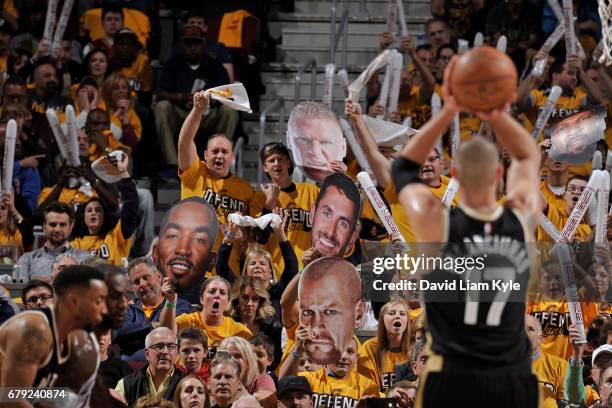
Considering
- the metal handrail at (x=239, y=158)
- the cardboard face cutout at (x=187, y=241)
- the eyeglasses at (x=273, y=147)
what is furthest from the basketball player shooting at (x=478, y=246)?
the metal handrail at (x=239, y=158)

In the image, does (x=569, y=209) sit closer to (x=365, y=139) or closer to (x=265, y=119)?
(x=365, y=139)

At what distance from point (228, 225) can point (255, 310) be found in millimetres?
770

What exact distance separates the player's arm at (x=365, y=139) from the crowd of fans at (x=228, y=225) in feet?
0.09

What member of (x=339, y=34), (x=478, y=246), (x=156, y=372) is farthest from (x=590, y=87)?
(x=478, y=246)

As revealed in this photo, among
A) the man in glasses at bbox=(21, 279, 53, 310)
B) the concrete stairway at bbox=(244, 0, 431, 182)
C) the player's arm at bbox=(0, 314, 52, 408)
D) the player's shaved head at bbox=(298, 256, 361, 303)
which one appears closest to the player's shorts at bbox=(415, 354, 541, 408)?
the player's arm at bbox=(0, 314, 52, 408)

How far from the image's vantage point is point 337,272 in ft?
31.0

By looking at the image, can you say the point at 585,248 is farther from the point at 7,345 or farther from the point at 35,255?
the point at 7,345

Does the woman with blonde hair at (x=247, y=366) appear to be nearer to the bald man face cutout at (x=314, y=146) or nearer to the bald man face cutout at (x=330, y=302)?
the bald man face cutout at (x=330, y=302)

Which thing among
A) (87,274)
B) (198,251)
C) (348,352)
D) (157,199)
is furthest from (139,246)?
(87,274)

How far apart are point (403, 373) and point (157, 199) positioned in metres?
4.97

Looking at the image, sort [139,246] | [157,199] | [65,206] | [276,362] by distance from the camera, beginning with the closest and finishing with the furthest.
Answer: [276,362] → [65,206] → [139,246] → [157,199]

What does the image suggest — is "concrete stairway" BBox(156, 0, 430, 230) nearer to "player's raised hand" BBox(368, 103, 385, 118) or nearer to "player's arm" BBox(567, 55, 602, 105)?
"player's raised hand" BBox(368, 103, 385, 118)

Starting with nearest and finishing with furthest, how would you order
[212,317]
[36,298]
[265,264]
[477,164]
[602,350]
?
1. [477,164]
2. [36,298]
3. [602,350]
4. [212,317]
5. [265,264]

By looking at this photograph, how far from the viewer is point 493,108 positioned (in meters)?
6.76
